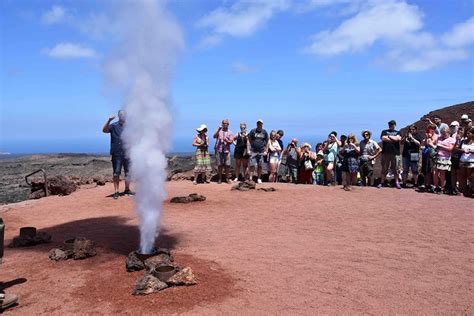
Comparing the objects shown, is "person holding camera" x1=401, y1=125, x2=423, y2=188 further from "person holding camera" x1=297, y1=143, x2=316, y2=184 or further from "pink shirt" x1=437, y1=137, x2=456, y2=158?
"person holding camera" x1=297, y1=143, x2=316, y2=184

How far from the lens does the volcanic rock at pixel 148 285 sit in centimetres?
514

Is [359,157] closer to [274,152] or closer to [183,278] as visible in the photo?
[274,152]

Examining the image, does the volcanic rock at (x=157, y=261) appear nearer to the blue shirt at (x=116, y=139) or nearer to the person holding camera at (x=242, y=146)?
the blue shirt at (x=116, y=139)

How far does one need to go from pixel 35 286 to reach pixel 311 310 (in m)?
3.41

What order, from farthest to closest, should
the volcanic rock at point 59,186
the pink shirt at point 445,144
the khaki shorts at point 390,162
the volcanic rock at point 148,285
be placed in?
1. the volcanic rock at point 59,186
2. the khaki shorts at point 390,162
3. the pink shirt at point 445,144
4. the volcanic rock at point 148,285

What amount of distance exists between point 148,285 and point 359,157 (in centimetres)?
953

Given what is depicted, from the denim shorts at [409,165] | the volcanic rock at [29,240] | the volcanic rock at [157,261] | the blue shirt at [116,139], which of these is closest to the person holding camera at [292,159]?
the denim shorts at [409,165]

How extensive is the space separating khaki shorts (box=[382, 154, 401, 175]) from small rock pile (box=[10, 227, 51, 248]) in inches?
369

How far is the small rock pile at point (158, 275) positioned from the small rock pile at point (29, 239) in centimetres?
250

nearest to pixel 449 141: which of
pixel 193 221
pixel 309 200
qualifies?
pixel 309 200

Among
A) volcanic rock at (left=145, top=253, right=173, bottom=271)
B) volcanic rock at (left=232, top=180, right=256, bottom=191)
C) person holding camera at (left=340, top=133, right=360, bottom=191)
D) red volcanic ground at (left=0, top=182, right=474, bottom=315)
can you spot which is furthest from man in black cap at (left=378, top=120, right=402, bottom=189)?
volcanic rock at (left=145, top=253, right=173, bottom=271)

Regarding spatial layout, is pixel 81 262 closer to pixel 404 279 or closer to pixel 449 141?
pixel 404 279

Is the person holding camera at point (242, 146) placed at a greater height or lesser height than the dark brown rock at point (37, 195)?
greater

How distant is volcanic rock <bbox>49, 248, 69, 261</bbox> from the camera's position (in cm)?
658
